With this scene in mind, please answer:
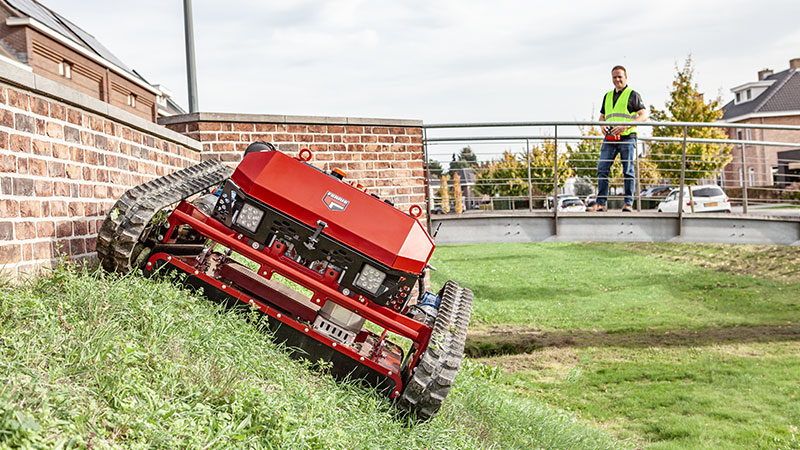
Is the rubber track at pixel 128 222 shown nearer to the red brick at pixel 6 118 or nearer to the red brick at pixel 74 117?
the red brick at pixel 74 117

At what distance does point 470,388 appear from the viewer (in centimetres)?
608

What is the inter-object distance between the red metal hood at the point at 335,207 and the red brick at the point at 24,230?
117cm

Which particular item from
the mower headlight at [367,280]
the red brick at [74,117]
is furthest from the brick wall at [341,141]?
the mower headlight at [367,280]

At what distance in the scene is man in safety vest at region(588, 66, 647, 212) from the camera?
9625 millimetres

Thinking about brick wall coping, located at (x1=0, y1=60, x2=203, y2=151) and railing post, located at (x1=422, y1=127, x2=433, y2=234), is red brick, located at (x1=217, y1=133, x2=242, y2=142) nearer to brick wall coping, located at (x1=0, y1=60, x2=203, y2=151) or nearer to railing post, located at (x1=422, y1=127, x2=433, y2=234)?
brick wall coping, located at (x1=0, y1=60, x2=203, y2=151)

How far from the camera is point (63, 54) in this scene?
68.3 ft

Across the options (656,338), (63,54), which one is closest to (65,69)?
(63,54)

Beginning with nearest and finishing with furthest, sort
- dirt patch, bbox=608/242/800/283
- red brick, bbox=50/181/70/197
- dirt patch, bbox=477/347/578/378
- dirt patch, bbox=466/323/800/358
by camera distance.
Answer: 1. red brick, bbox=50/181/70/197
2. dirt patch, bbox=477/347/578/378
3. dirt patch, bbox=466/323/800/358
4. dirt patch, bbox=608/242/800/283

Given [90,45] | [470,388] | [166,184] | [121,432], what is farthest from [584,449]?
[90,45]

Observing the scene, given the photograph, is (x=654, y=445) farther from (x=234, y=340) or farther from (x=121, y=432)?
(x=121, y=432)

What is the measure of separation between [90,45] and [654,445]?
72.3ft

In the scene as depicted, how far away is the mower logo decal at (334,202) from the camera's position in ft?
14.1

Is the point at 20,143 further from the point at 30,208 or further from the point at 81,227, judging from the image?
the point at 81,227

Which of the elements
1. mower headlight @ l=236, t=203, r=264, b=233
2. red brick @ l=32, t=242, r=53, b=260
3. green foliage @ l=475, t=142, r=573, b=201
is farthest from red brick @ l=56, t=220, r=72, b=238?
green foliage @ l=475, t=142, r=573, b=201
